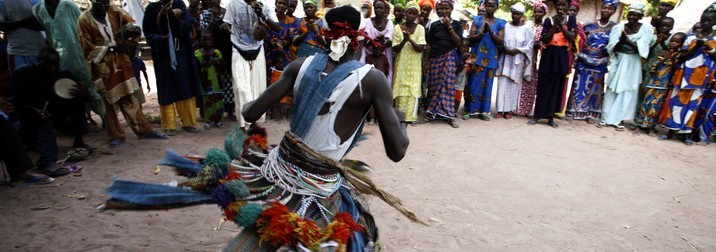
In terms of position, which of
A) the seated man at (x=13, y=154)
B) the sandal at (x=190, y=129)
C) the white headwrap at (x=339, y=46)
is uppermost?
the white headwrap at (x=339, y=46)

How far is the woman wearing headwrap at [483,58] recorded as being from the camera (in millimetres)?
7242

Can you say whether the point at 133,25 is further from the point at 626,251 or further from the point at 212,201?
the point at 626,251

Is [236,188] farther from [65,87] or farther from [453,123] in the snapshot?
[453,123]

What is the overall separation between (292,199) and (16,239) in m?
2.48

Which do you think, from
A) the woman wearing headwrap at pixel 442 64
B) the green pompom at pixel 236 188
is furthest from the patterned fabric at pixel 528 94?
the green pompom at pixel 236 188

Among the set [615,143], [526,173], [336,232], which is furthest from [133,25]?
[615,143]

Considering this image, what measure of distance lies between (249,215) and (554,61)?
6.75 m

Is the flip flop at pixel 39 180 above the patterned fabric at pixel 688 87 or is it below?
below

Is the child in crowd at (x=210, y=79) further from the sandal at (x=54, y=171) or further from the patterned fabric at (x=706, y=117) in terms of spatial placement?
the patterned fabric at (x=706, y=117)

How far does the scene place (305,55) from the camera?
6.64 m

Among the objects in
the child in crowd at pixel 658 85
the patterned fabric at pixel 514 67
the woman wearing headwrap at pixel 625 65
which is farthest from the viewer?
the patterned fabric at pixel 514 67

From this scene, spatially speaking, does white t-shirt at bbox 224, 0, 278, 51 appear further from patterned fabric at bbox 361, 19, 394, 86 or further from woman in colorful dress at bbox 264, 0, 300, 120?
patterned fabric at bbox 361, 19, 394, 86

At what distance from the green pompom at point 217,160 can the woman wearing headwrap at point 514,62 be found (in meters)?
6.32

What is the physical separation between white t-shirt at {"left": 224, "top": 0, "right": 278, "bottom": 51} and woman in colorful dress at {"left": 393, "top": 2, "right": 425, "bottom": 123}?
7.24 feet
